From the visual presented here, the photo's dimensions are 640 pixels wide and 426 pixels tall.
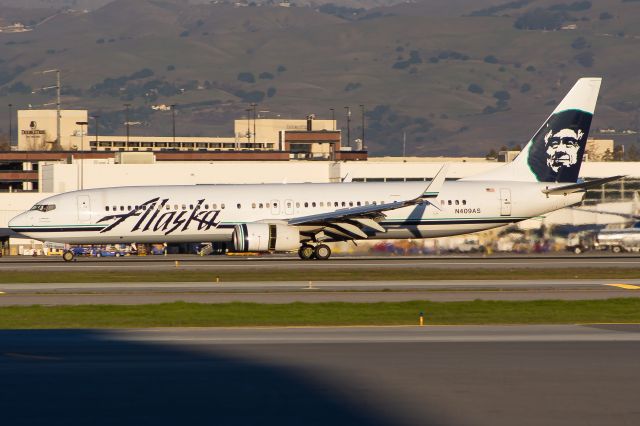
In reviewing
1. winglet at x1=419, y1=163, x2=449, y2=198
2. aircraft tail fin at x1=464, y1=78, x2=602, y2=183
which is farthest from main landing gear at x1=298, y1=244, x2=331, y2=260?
aircraft tail fin at x1=464, y1=78, x2=602, y2=183

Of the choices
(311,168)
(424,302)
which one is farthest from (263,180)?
(424,302)

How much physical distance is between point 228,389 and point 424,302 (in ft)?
60.7

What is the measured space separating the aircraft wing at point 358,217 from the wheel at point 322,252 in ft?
2.87

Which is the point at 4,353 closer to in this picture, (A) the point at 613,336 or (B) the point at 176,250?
(A) the point at 613,336

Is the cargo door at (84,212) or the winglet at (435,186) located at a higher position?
the winglet at (435,186)

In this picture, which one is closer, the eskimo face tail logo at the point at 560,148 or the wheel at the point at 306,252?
the wheel at the point at 306,252

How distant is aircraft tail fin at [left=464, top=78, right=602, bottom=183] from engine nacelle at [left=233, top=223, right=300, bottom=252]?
14.0 metres

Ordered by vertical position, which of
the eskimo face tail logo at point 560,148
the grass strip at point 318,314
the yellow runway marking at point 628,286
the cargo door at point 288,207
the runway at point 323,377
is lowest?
the runway at point 323,377

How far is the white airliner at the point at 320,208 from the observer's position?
63219mm

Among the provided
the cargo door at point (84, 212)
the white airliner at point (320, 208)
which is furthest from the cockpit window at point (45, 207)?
the cargo door at point (84, 212)

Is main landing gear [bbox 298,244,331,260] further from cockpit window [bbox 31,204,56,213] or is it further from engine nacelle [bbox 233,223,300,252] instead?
cockpit window [bbox 31,204,56,213]

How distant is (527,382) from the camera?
2348 cm

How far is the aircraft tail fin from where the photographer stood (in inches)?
2670

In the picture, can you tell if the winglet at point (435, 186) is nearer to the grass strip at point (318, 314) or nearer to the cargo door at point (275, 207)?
the cargo door at point (275, 207)
